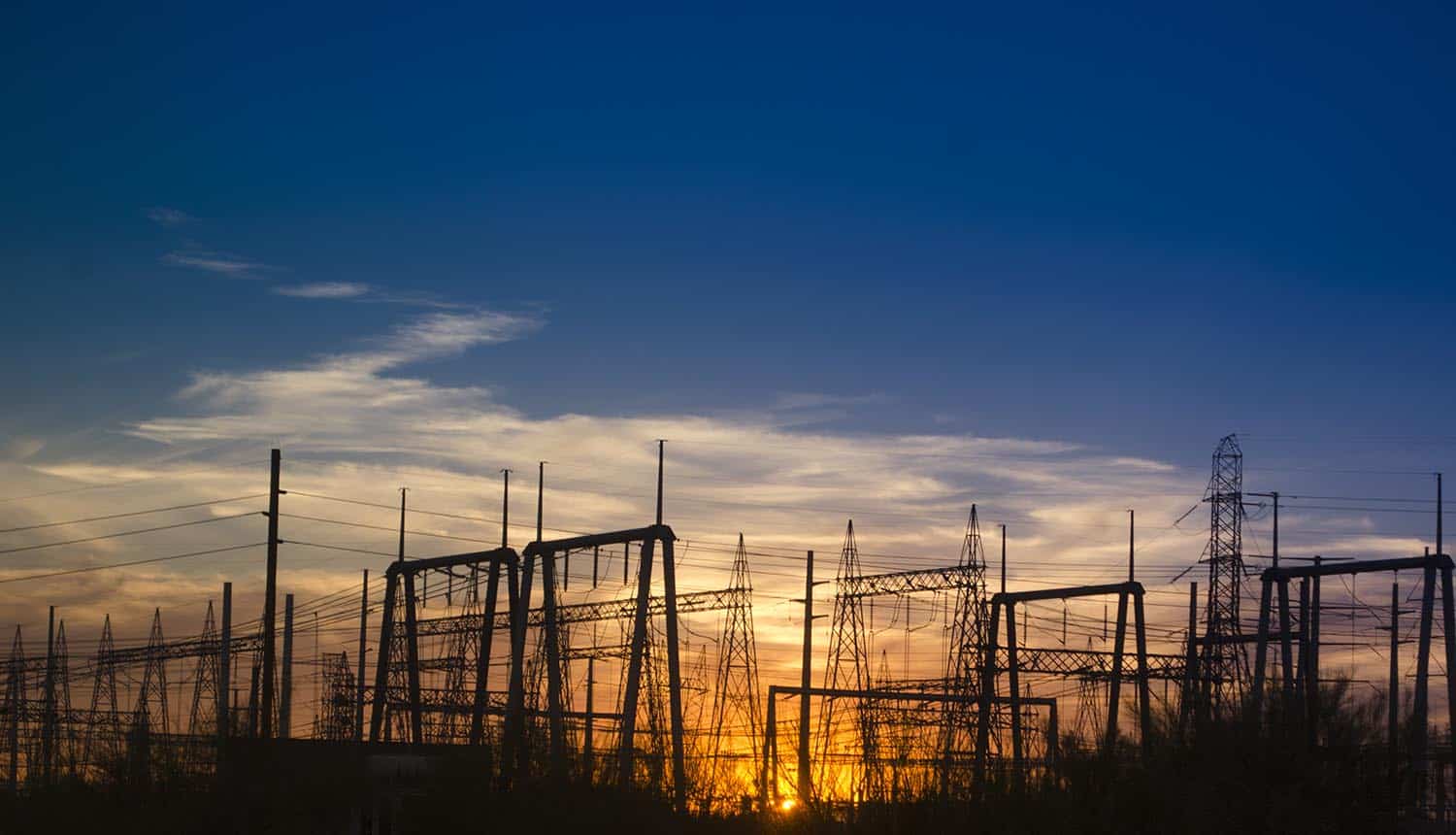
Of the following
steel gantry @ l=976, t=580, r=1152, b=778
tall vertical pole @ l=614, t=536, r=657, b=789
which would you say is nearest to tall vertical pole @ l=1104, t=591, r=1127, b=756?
steel gantry @ l=976, t=580, r=1152, b=778

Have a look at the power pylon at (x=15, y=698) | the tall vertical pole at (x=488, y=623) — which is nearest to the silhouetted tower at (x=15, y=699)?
the power pylon at (x=15, y=698)

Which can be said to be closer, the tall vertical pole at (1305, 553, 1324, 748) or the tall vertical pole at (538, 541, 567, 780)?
the tall vertical pole at (1305, 553, 1324, 748)

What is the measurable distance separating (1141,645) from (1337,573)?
24.8 ft

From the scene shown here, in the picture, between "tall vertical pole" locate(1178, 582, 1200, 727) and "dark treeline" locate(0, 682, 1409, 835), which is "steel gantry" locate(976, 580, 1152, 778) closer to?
"tall vertical pole" locate(1178, 582, 1200, 727)

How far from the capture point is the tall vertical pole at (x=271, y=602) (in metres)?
36.3

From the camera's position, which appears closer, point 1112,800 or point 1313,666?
point 1112,800

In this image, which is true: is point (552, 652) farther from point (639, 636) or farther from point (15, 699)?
point (15, 699)

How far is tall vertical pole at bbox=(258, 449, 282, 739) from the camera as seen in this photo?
3628 centimetres

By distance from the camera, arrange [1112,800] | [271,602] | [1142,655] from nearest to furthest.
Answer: [1112,800]
[271,602]
[1142,655]

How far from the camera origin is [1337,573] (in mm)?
43000

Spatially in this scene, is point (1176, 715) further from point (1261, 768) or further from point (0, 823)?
point (0, 823)

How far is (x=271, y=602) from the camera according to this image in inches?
1458

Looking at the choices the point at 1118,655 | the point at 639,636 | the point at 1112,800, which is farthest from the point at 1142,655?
the point at 1112,800

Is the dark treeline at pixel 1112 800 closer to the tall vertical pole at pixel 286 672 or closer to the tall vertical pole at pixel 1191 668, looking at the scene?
the tall vertical pole at pixel 1191 668
